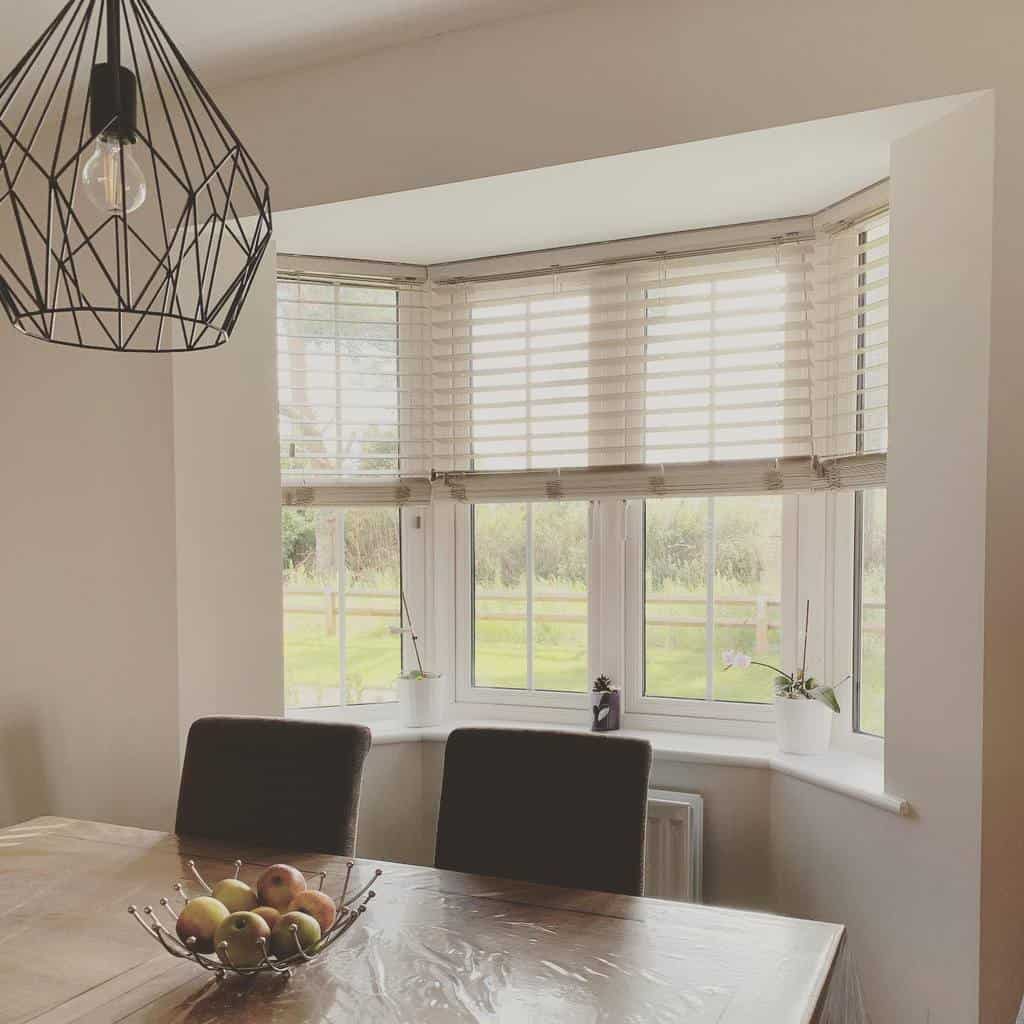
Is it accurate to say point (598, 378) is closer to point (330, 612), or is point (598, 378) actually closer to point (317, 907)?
point (330, 612)

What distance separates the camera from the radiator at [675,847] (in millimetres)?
2486

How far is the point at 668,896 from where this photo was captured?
252cm

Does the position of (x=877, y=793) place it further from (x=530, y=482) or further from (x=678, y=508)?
(x=530, y=482)

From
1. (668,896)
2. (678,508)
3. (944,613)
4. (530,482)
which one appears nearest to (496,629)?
(530,482)

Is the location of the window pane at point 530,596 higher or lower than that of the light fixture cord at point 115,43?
lower

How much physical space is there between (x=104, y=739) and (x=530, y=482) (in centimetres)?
148

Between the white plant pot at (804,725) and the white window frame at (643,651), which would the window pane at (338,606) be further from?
the white plant pot at (804,725)

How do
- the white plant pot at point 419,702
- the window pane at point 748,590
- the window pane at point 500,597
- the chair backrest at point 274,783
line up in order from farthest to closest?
the window pane at point 500,597, the white plant pot at point 419,702, the window pane at point 748,590, the chair backrest at point 274,783

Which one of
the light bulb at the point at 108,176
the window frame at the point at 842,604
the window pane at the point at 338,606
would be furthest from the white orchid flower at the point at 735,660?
the light bulb at the point at 108,176

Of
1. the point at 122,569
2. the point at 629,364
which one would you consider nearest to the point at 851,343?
the point at 629,364

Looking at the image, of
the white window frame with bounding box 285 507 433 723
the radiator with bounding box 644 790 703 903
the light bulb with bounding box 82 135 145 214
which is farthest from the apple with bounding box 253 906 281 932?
the white window frame with bounding box 285 507 433 723

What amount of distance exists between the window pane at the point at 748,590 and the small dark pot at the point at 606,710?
1.00 feet

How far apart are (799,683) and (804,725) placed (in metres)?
0.11

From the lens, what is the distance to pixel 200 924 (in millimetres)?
1261
